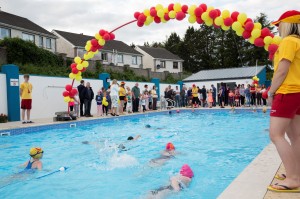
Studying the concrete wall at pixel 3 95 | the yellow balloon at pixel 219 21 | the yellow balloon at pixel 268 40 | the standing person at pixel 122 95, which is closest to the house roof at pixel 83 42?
the standing person at pixel 122 95

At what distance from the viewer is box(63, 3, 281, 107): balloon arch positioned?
5969mm

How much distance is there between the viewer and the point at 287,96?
2.62 meters

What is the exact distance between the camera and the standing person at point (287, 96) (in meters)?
2.58

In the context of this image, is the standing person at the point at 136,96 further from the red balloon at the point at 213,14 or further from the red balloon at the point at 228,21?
the red balloon at the point at 228,21

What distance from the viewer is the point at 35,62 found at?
68.0 ft

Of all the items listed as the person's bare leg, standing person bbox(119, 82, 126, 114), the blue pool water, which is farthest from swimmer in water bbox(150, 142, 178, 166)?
standing person bbox(119, 82, 126, 114)

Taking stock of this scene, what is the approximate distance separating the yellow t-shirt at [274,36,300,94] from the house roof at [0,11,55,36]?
28.2 metres

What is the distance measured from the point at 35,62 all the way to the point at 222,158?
18.0 m

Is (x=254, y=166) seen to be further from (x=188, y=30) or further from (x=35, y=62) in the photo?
(x=188, y=30)

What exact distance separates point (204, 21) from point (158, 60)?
39658 millimetres

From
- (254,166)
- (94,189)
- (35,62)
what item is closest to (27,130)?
(94,189)

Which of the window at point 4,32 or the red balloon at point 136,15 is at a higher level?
the window at point 4,32

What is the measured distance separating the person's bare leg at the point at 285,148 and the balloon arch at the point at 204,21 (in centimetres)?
267

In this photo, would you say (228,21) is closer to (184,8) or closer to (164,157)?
(184,8)
